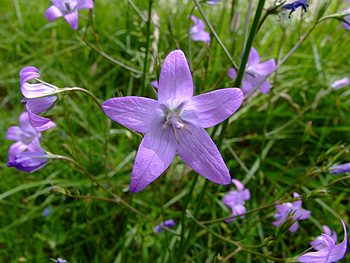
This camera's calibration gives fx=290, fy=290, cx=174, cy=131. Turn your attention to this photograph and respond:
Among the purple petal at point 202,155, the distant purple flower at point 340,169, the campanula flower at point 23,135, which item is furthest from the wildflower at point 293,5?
the campanula flower at point 23,135

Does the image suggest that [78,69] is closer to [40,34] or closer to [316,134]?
[40,34]

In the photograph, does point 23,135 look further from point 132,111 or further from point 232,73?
point 232,73

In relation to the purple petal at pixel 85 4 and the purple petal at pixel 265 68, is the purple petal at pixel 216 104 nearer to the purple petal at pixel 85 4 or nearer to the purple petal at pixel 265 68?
the purple petal at pixel 265 68

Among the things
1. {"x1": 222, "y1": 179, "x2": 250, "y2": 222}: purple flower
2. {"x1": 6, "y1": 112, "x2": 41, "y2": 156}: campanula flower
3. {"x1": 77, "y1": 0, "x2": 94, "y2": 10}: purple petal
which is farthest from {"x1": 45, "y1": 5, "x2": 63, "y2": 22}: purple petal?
{"x1": 222, "y1": 179, "x2": 250, "y2": 222}: purple flower

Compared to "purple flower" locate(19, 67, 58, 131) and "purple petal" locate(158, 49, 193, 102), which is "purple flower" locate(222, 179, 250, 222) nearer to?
"purple petal" locate(158, 49, 193, 102)

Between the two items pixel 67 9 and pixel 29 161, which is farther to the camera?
pixel 67 9

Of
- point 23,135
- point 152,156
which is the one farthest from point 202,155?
point 23,135
